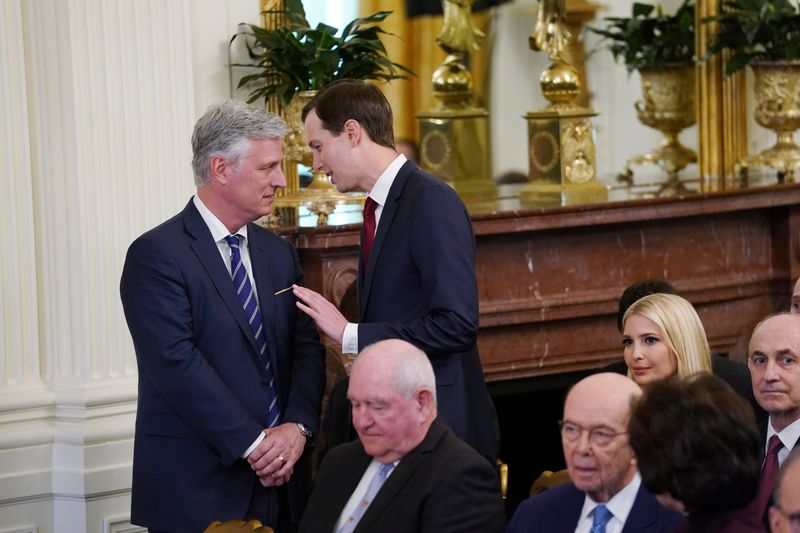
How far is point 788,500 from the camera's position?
2.47 meters

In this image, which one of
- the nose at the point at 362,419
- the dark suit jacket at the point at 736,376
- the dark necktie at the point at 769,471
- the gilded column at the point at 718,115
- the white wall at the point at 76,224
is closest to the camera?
the nose at the point at 362,419

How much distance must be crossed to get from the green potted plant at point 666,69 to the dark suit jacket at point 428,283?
3.54 m

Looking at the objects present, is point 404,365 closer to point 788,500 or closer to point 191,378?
point 191,378

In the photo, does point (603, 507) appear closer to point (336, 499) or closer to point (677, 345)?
point (336, 499)

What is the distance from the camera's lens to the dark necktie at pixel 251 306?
3900 mm

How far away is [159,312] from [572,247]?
8.01ft

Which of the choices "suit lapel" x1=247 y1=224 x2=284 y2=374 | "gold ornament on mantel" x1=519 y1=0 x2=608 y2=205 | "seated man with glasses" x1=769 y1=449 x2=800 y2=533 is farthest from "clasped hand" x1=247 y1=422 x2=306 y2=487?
"gold ornament on mantel" x1=519 y1=0 x2=608 y2=205

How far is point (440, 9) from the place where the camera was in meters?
7.75

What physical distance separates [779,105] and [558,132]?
1129mm

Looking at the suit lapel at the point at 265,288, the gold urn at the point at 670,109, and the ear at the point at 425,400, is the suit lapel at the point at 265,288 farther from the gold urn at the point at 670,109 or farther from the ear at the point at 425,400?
the gold urn at the point at 670,109

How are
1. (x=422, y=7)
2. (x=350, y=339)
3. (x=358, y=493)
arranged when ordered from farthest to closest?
(x=422, y=7)
(x=350, y=339)
(x=358, y=493)

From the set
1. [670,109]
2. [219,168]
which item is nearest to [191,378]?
[219,168]

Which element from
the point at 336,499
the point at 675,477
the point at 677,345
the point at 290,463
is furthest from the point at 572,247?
the point at 675,477

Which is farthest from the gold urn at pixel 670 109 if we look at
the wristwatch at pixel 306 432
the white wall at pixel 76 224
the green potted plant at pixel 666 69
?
the wristwatch at pixel 306 432
